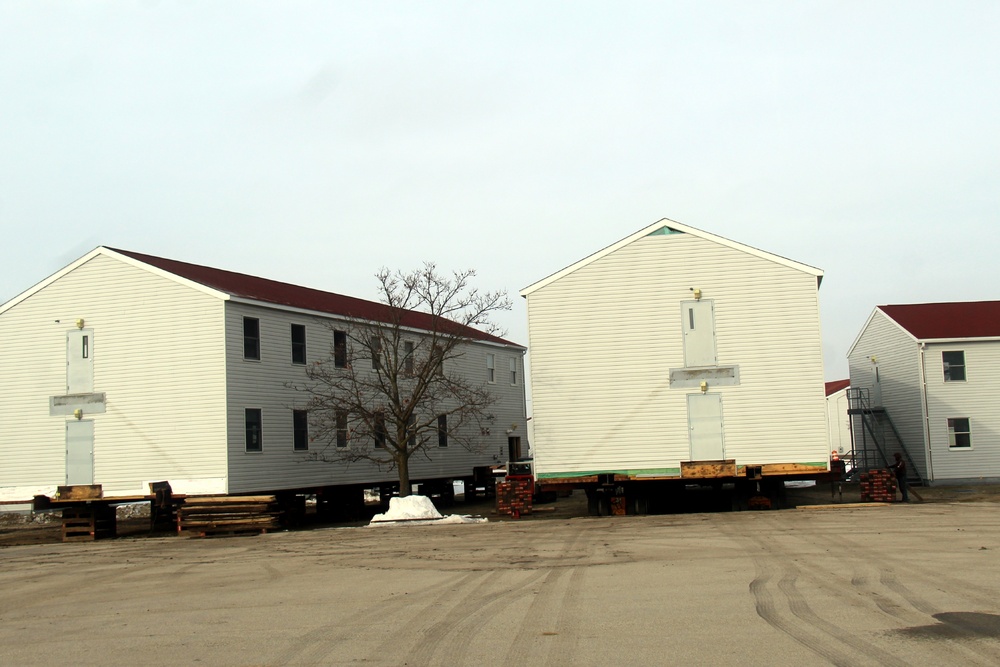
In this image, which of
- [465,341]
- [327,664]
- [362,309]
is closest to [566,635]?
[327,664]

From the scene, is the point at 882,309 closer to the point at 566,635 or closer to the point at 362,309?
the point at 362,309

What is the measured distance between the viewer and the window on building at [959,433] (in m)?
39.4

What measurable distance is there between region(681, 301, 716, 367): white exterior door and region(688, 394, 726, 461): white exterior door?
3.50 feet

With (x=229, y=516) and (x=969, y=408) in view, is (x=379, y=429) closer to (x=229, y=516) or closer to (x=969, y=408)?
(x=229, y=516)

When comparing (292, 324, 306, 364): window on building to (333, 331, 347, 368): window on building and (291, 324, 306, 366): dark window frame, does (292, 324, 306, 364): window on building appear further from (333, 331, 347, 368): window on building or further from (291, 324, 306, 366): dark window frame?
(333, 331, 347, 368): window on building

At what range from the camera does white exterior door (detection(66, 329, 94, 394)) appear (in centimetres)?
3188

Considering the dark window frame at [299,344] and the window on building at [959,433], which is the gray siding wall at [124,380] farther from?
the window on building at [959,433]

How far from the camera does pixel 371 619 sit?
41.1 ft

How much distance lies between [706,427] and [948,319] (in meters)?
18.6

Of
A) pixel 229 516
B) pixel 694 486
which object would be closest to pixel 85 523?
pixel 229 516

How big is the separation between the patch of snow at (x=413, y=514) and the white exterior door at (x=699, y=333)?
25.6ft

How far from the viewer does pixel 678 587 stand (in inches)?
557

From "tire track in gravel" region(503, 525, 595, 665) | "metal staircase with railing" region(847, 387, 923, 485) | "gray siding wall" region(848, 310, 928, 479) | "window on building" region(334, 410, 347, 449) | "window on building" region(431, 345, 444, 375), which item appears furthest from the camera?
"metal staircase with railing" region(847, 387, 923, 485)

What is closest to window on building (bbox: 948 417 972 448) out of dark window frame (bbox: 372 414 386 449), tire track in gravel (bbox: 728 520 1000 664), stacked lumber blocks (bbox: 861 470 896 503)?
stacked lumber blocks (bbox: 861 470 896 503)
